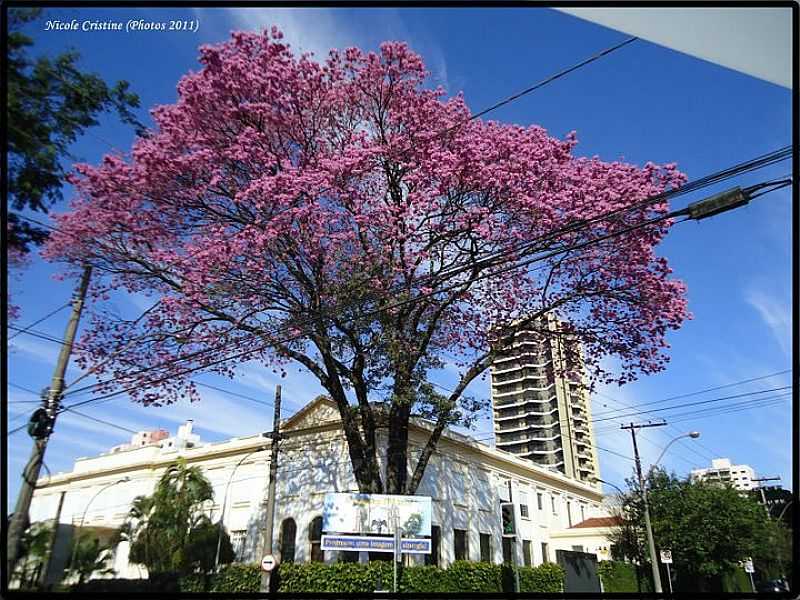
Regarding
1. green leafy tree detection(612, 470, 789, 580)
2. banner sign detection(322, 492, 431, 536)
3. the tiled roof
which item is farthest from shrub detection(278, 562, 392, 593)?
the tiled roof

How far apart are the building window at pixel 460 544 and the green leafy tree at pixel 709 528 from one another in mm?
7767

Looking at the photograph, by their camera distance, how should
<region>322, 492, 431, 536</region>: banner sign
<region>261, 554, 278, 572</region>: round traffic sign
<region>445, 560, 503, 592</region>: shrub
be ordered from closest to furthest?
<region>322, 492, 431, 536</region>: banner sign, <region>261, 554, 278, 572</region>: round traffic sign, <region>445, 560, 503, 592</region>: shrub

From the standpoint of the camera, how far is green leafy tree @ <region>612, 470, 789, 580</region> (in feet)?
68.9

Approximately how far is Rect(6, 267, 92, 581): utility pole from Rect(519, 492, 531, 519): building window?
2340 cm

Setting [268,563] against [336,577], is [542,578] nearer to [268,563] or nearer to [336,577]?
[336,577]

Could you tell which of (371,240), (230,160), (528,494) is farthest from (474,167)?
(528,494)

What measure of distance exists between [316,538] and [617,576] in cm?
1306

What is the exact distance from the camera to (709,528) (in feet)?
70.0

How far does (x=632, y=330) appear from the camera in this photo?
496 inches

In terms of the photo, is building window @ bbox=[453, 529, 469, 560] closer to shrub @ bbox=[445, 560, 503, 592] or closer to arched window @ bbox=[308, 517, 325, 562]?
shrub @ bbox=[445, 560, 503, 592]

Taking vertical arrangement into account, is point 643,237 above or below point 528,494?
above

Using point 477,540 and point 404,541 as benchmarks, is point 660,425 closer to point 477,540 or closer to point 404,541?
point 477,540

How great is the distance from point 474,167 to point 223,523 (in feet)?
53.0

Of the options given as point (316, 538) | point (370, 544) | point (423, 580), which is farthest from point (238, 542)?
point (370, 544)
